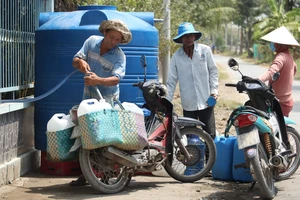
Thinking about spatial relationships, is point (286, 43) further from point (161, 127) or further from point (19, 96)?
point (19, 96)

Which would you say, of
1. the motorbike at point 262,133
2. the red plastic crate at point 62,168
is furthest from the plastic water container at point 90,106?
the red plastic crate at point 62,168

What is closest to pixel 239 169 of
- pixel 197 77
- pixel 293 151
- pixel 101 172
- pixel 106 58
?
pixel 293 151

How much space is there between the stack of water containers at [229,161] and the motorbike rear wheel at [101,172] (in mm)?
1262

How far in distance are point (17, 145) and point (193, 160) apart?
6.73ft

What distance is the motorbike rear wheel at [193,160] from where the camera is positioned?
808 cm

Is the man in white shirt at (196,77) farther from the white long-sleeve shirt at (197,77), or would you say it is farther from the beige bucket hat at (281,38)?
the beige bucket hat at (281,38)

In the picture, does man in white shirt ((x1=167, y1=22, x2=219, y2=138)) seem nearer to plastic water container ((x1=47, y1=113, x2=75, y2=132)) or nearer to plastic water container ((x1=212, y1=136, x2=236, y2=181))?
plastic water container ((x1=212, y1=136, x2=236, y2=181))

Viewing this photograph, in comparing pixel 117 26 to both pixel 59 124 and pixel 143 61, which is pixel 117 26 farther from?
pixel 59 124

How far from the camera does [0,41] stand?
7695mm

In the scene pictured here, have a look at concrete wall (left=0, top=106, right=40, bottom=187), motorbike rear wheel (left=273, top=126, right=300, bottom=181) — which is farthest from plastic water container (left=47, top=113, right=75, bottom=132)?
motorbike rear wheel (left=273, top=126, right=300, bottom=181)

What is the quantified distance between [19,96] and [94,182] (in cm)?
210

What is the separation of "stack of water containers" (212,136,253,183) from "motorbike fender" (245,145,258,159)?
1.07 meters

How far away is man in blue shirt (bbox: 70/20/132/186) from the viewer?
24.3 feet

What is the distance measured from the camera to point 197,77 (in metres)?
8.54
